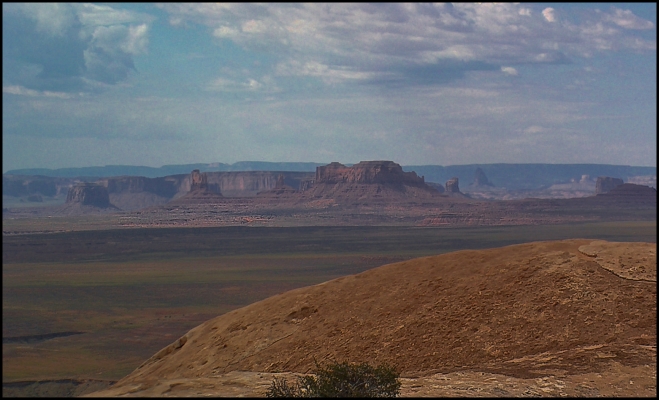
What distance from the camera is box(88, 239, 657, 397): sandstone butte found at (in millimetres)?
13555

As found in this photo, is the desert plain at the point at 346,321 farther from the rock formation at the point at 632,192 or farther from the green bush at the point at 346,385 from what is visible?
the rock formation at the point at 632,192

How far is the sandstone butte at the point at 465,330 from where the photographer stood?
44.5 feet

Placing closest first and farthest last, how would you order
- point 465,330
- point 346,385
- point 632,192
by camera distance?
point 346,385, point 465,330, point 632,192

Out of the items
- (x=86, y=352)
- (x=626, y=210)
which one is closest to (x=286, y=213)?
(x=626, y=210)

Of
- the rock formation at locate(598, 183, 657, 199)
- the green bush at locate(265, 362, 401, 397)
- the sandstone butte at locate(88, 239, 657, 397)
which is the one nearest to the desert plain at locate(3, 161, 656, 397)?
the sandstone butte at locate(88, 239, 657, 397)

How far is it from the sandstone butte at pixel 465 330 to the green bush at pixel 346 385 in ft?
1.95

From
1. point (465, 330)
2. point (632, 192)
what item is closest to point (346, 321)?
point (465, 330)

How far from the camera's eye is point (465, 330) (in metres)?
17.7

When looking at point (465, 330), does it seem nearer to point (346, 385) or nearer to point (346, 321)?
point (346, 321)

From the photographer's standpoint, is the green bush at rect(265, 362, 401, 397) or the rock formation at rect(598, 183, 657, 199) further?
the rock formation at rect(598, 183, 657, 199)

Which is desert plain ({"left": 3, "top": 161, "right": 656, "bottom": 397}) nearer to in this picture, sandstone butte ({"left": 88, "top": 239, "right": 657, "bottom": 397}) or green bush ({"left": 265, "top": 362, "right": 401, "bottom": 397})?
sandstone butte ({"left": 88, "top": 239, "right": 657, "bottom": 397})

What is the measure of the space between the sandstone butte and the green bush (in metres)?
0.59

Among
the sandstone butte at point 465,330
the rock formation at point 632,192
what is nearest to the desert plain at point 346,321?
the sandstone butte at point 465,330

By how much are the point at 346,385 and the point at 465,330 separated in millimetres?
6375
